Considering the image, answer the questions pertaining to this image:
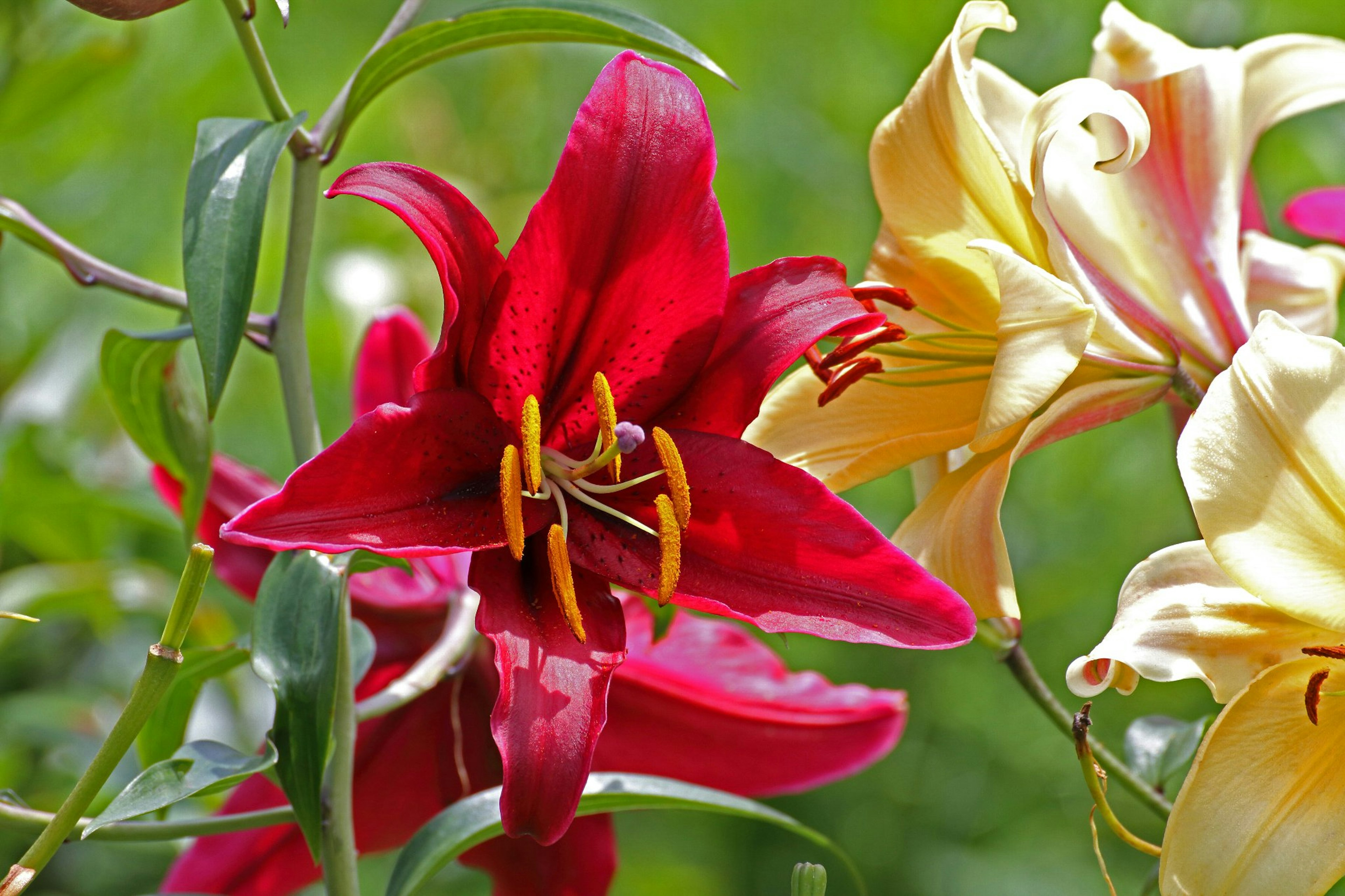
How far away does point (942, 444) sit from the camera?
39cm

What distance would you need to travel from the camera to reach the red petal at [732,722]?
0.50m

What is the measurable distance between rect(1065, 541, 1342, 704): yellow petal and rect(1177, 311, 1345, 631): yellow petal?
0.06ft

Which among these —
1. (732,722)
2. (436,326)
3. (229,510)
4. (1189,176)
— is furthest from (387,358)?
(436,326)

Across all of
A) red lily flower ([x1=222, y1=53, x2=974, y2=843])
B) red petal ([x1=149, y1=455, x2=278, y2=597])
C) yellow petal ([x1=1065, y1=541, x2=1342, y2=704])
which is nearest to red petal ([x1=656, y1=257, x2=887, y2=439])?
red lily flower ([x1=222, y1=53, x2=974, y2=843])

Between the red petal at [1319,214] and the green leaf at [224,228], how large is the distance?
0.39 meters

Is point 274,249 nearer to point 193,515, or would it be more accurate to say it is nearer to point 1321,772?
point 193,515

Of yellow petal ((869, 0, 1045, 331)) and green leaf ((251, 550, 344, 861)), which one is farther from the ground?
yellow petal ((869, 0, 1045, 331))

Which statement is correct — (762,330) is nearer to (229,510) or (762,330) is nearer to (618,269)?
(618,269)

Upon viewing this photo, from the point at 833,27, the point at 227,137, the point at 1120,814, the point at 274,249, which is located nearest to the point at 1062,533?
the point at 1120,814

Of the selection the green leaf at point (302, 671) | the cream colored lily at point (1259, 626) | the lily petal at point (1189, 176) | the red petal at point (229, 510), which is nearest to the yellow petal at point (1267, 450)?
the cream colored lily at point (1259, 626)

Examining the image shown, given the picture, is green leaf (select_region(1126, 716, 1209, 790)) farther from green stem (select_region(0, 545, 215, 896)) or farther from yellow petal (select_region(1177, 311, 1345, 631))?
green stem (select_region(0, 545, 215, 896))

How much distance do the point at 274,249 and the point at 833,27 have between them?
685 mm

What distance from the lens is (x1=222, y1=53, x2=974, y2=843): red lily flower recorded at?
0.32m

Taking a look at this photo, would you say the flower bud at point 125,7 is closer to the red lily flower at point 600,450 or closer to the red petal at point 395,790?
the red lily flower at point 600,450
